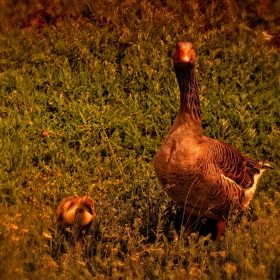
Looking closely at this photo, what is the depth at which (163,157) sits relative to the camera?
231 inches

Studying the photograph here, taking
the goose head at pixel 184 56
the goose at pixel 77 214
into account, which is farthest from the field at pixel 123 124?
the goose head at pixel 184 56

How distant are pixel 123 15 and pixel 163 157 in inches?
200

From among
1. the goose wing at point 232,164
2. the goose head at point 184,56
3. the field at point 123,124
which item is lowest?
the field at point 123,124

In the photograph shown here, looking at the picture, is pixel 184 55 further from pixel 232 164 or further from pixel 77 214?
pixel 77 214

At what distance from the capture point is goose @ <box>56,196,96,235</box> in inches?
227

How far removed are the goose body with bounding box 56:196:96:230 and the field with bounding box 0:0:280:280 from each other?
144 millimetres

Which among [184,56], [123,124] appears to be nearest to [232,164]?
[184,56]

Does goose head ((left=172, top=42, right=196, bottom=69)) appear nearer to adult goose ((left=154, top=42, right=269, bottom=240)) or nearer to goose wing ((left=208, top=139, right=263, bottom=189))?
adult goose ((left=154, top=42, right=269, bottom=240))

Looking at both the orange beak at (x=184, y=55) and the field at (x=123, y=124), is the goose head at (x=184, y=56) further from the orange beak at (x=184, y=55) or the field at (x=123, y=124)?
the field at (x=123, y=124)

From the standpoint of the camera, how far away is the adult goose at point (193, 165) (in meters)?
5.78

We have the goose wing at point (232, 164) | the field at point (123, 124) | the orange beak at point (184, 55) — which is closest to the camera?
the field at point (123, 124)

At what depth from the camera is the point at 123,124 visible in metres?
8.25

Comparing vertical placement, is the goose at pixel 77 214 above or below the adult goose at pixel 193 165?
below

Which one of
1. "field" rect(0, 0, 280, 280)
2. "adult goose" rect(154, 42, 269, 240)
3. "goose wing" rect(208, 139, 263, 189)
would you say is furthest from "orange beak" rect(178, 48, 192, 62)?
"field" rect(0, 0, 280, 280)
